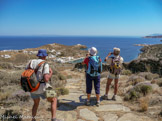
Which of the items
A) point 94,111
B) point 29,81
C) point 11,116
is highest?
point 29,81

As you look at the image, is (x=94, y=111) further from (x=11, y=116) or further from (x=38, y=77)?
(x=11, y=116)

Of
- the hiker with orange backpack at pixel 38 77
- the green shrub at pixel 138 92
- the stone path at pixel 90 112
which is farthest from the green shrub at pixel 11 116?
the green shrub at pixel 138 92

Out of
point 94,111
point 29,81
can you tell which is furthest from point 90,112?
point 29,81

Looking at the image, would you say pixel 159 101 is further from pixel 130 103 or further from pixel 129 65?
pixel 129 65

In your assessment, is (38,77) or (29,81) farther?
(38,77)

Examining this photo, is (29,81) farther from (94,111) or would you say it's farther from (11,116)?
(94,111)

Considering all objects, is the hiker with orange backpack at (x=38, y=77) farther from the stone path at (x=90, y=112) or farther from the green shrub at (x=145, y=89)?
the green shrub at (x=145, y=89)

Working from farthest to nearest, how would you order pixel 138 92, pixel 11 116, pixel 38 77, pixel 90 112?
pixel 138 92 → pixel 90 112 → pixel 11 116 → pixel 38 77

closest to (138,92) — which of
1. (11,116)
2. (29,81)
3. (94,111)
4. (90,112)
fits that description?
(94,111)

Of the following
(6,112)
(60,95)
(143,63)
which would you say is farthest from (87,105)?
(143,63)

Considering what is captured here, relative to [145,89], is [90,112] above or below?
below

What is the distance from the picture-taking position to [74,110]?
396cm

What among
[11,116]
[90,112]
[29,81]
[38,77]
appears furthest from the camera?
[90,112]

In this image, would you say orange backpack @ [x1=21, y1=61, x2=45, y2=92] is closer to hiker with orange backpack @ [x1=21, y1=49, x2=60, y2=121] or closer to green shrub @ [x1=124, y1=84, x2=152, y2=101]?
hiker with orange backpack @ [x1=21, y1=49, x2=60, y2=121]
